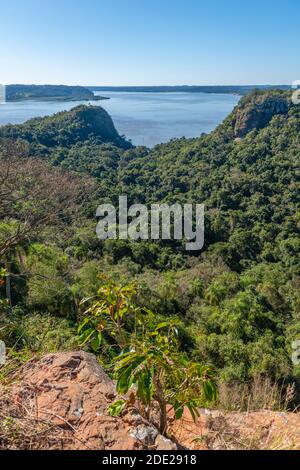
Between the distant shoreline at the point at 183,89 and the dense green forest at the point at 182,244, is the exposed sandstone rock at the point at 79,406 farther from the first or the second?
the distant shoreline at the point at 183,89

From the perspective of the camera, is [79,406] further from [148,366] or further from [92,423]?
[148,366]

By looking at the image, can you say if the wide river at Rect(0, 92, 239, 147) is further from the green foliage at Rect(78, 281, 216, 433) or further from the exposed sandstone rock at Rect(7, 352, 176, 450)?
the green foliage at Rect(78, 281, 216, 433)

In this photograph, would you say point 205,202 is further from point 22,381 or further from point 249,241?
point 22,381

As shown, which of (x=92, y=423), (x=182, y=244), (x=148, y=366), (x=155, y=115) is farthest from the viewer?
(x=155, y=115)

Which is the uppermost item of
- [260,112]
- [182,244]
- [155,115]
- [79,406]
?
[155,115]

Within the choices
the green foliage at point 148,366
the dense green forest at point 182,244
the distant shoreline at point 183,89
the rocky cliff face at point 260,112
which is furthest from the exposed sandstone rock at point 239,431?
the distant shoreline at point 183,89

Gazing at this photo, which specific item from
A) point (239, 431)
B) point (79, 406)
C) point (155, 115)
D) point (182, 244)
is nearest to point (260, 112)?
point (182, 244)
